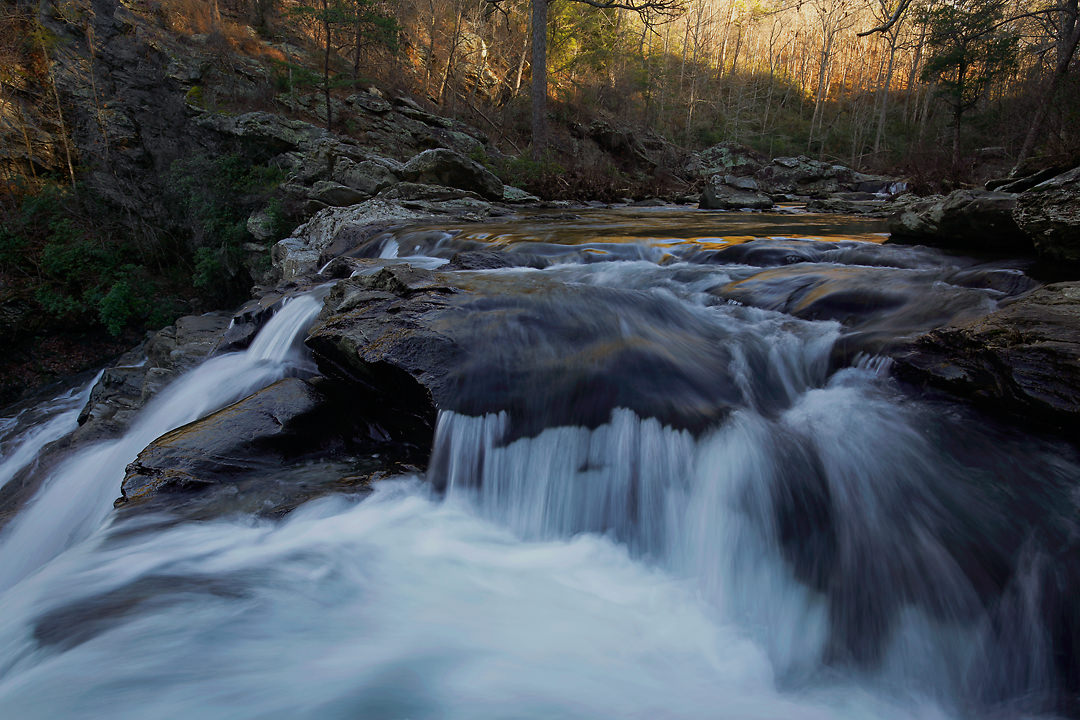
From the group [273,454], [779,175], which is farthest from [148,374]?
[779,175]

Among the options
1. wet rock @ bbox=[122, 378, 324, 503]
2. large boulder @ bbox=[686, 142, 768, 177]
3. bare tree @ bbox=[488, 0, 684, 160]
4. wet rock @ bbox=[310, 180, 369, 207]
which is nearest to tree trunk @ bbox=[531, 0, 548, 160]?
bare tree @ bbox=[488, 0, 684, 160]

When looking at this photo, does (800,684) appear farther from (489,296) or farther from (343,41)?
(343,41)

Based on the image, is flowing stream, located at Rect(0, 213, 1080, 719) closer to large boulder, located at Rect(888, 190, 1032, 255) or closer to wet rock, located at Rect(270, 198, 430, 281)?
large boulder, located at Rect(888, 190, 1032, 255)

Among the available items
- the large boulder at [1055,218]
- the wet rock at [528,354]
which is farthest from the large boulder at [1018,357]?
the large boulder at [1055,218]

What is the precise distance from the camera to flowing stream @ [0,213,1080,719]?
1.60m

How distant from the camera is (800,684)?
5.87ft

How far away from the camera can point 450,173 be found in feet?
38.7

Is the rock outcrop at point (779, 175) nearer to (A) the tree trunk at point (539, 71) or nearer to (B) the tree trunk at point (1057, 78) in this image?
(B) the tree trunk at point (1057, 78)

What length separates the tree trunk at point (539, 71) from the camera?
14922 millimetres

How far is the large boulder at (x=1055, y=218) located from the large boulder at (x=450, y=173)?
1014 cm

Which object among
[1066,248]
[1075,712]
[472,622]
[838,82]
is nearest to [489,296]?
[472,622]

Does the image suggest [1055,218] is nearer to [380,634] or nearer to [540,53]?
[380,634]

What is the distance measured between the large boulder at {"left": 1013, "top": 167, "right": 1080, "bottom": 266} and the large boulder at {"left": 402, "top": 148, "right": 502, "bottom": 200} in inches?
399

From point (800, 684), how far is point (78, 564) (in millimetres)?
2751
